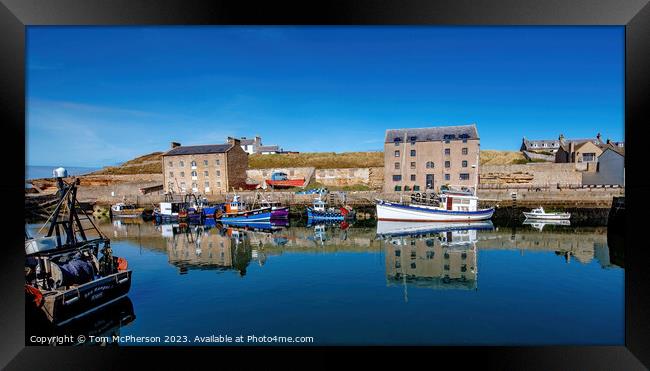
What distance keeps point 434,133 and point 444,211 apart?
805 centimetres

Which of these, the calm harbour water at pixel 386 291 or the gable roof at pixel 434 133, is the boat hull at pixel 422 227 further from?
the gable roof at pixel 434 133

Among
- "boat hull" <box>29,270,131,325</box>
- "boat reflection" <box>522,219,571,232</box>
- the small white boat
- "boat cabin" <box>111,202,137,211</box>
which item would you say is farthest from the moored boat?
the small white boat

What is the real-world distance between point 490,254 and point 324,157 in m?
28.3

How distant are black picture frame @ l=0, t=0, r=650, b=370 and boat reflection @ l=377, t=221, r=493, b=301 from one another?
11.2ft

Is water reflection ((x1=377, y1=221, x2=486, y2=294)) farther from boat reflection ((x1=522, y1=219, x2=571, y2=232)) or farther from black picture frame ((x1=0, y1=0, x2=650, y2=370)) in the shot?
black picture frame ((x1=0, y1=0, x2=650, y2=370))

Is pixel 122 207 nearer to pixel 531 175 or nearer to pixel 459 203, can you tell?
pixel 459 203

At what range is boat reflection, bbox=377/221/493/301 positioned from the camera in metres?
8.66

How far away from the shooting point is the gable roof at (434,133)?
26.2 metres

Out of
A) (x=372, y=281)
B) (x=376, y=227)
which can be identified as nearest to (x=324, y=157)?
(x=376, y=227)

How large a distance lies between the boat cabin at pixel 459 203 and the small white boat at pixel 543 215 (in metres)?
2.85

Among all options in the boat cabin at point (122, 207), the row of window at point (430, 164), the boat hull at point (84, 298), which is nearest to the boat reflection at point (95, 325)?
the boat hull at point (84, 298)
